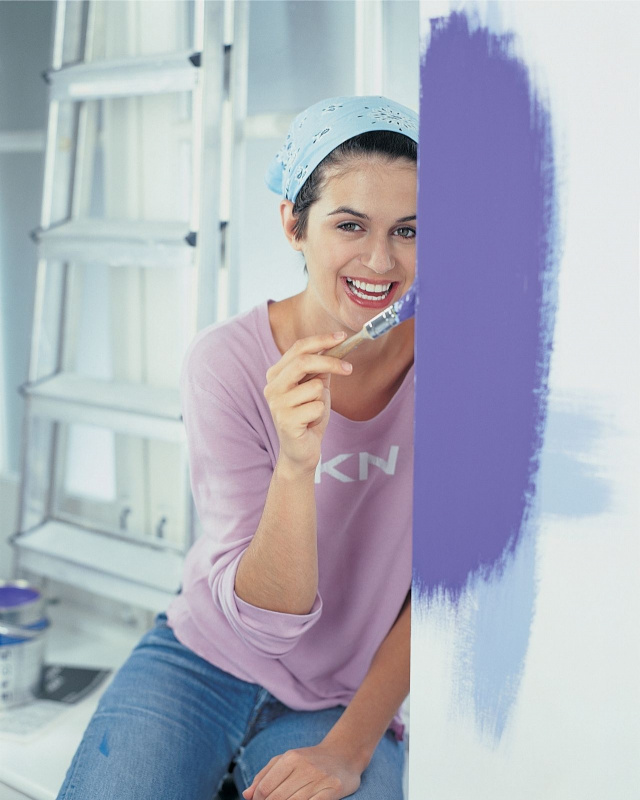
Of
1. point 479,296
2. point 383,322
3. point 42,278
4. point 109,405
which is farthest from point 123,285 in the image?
point 479,296

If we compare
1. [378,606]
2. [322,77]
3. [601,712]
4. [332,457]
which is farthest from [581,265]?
[322,77]

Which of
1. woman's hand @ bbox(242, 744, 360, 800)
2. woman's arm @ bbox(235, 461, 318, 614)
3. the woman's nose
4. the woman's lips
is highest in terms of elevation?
the woman's nose

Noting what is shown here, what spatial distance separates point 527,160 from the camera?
64 cm

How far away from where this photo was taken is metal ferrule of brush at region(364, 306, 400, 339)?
793 millimetres

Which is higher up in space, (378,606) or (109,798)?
(378,606)

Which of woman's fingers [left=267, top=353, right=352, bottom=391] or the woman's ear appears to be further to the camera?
the woman's ear

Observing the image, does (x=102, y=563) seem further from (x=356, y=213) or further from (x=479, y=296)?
(x=479, y=296)

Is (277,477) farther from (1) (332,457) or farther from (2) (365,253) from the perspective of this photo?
(2) (365,253)

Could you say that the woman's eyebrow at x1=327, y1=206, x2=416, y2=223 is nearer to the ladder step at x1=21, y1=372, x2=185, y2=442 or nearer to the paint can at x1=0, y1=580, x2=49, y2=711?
the ladder step at x1=21, y1=372, x2=185, y2=442

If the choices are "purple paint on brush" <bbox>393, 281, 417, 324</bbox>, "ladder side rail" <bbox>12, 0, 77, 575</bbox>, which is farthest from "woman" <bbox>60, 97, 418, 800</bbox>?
"ladder side rail" <bbox>12, 0, 77, 575</bbox>

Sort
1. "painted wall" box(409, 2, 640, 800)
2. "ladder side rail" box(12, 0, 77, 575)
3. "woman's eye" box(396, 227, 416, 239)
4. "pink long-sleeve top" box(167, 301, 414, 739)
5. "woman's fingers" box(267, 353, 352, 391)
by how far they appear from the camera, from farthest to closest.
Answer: "ladder side rail" box(12, 0, 77, 575) → "pink long-sleeve top" box(167, 301, 414, 739) → "woman's eye" box(396, 227, 416, 239) → "woman's fingers" box(267, 353, 352, 391) → "painted wall" box(409, 2, 640, 800)

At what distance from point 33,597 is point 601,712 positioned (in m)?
1.22

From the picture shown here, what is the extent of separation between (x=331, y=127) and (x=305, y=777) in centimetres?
74

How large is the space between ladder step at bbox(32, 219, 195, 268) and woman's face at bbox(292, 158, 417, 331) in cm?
57
